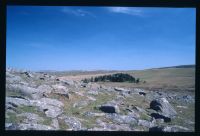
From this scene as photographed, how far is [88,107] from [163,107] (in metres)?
1.36

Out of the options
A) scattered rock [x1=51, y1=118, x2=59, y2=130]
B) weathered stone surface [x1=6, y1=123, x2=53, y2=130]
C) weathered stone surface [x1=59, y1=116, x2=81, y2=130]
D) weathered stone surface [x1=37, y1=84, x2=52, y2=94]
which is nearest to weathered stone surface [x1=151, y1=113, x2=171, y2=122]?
weathered stone surface [x1=59, y1=116, x2=81, y2=130]

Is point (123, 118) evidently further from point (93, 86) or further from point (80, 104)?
point (93, 86)

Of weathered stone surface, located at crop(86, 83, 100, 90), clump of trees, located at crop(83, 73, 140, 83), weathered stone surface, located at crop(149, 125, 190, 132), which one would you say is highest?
clump of trees, located at crop(83, 73, 140, 83)

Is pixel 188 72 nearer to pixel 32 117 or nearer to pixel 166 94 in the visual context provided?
pixel 166 94

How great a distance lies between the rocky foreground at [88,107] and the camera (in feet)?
12.5

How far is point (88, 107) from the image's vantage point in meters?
4.64

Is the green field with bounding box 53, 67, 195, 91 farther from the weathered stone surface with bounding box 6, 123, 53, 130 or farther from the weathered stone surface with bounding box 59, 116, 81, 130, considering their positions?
the weathered stone surface with bounding box 6, 123, 53, 130

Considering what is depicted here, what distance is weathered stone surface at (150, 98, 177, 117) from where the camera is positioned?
4.59 m

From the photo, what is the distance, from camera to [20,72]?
4957 millimetres

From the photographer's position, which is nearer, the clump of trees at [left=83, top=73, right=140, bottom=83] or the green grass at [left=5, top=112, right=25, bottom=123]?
the green grass at [left=5, top=112, right=25, bottom=123]

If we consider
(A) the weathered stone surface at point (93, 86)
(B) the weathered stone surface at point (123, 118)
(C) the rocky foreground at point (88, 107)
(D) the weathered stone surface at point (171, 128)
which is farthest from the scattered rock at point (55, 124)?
(D) the weathered stone surface at point (171, 128)

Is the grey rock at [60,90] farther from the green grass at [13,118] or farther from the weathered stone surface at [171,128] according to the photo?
the weathered stone surface at [171,128]

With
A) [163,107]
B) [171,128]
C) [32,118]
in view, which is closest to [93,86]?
[163,107]
